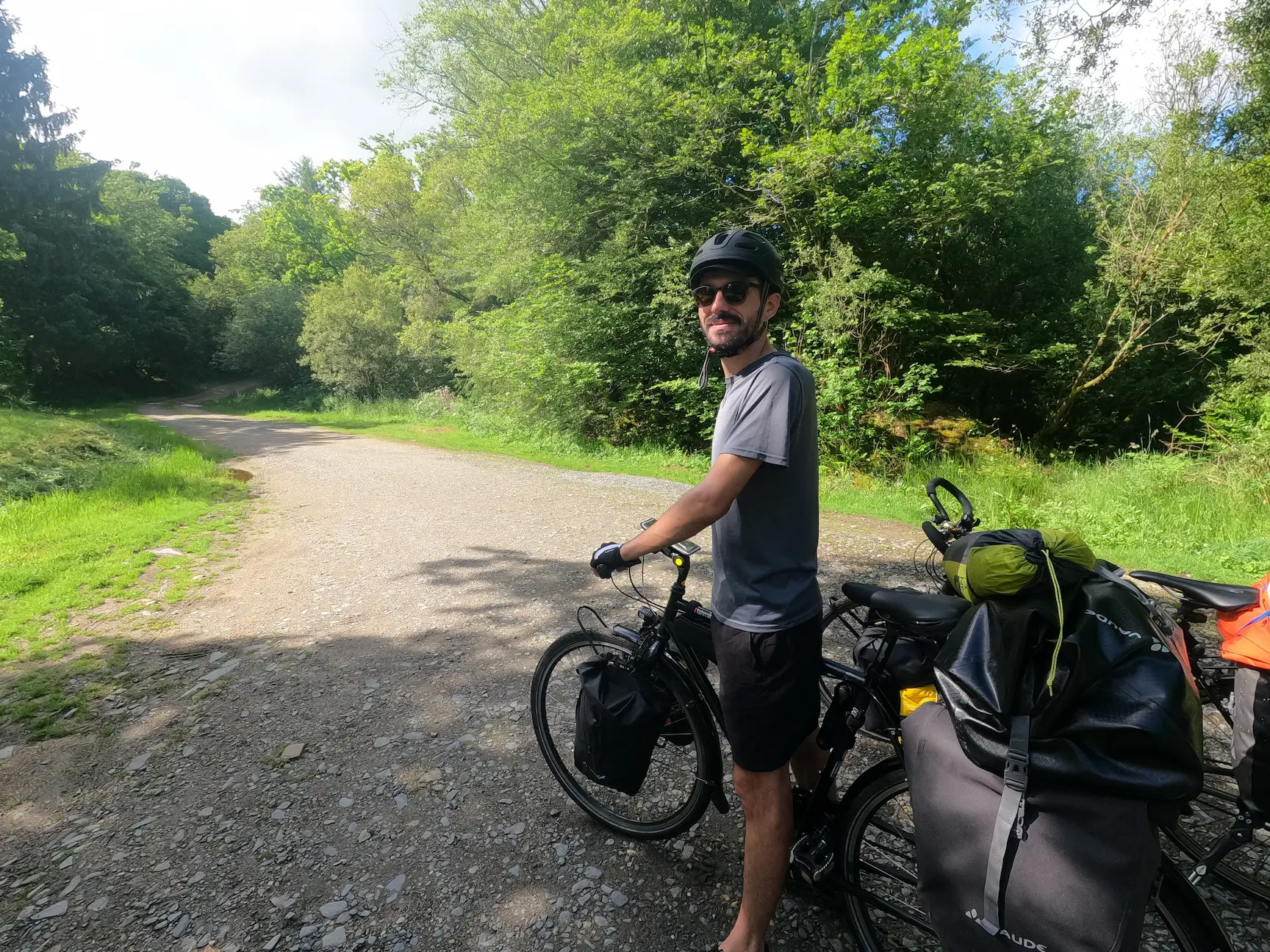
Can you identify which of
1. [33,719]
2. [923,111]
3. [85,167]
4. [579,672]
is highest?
[85,167]

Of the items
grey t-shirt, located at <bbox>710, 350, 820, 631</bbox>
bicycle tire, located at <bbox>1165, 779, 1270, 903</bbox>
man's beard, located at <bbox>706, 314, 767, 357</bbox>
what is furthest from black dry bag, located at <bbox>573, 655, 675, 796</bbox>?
bicycle tire, located at <bbox>1165, 779, 1270, 903</bbox>

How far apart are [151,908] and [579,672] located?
1.97 metres

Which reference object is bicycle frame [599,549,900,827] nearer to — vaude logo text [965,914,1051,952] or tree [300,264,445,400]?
vaude logo text [965,914,1051,952]

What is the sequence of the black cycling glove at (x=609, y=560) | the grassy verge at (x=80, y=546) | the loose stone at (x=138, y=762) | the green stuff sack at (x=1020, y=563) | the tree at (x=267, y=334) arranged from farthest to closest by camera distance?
the tree at (x=267, y=334), the grassy verge at (x=80, y=546), the loose stone at (x=138, y=762), the black cycling glove at (x=609, y=560), the green stuff sack at (x=1020, y=563)

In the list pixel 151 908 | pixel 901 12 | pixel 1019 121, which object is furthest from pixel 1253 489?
pixel 901 12

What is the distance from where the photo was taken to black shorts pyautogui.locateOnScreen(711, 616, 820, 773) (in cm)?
179

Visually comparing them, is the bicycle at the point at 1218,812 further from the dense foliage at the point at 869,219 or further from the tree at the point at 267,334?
the tree at the point at 267,334

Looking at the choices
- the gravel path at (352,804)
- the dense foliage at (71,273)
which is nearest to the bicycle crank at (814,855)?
the gravel path at (352,804)

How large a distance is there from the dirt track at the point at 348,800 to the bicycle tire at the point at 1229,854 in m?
1.41

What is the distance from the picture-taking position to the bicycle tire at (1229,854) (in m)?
2.10

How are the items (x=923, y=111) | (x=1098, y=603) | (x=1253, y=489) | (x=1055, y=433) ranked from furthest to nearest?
1. (x=1055, y=433)
2. (x=923, y=111)
3. (x=1253, y=489)
4. (x=1098, y=603)

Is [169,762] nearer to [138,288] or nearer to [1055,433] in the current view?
[1055,433]

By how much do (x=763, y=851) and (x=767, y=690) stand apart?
57cm

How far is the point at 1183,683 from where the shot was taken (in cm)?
116
